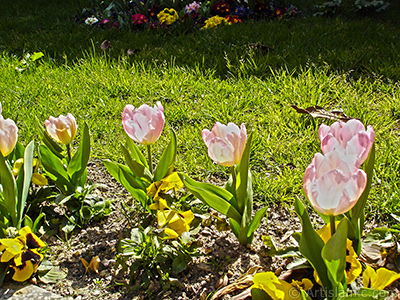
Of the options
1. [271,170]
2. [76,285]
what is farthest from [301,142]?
[76,285]

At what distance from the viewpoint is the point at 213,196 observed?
5.39 ft

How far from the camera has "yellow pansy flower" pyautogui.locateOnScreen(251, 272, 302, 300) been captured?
138 cm

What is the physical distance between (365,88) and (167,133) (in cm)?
154

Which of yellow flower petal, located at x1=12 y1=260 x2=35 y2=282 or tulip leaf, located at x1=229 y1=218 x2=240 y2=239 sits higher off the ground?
tulip leaf, located at x1=229 y1=218 x2=240 y2=239

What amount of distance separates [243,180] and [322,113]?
4.46 feet

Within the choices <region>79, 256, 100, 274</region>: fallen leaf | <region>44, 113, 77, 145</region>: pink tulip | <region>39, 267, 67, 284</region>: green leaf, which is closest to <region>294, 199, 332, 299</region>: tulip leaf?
<region>79, 256, 100, 274</region>: fallen leaf

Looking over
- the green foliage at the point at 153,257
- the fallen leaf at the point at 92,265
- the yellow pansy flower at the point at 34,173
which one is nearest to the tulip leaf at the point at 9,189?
the yellow pansy flower at the point at 34,173

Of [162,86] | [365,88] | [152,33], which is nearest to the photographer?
[365,88]

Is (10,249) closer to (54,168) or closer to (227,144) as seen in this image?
(54,168)

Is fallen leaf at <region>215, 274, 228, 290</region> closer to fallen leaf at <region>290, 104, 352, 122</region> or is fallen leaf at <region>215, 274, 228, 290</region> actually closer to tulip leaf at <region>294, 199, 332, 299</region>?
tulip leaf at <region>294, 199, 332, 299</region>

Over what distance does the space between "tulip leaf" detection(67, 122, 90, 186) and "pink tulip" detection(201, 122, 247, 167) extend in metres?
0.65

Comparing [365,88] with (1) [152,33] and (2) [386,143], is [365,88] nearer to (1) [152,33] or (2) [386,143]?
(2) [386,143]

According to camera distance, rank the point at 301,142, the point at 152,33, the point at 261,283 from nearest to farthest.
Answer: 1. the point at 261,283
2. the point at 301,142
3. the point at 152,33

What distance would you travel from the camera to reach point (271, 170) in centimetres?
245
